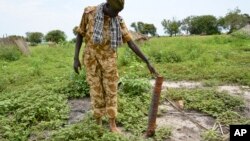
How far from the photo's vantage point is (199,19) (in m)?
63.4

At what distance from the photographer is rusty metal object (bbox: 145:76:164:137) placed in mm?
4477

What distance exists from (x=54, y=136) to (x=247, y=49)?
11498 millimetres

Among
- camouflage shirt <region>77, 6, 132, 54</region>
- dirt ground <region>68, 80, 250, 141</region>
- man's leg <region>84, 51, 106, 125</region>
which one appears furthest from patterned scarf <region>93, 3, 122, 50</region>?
dirt ground <region>68, 80, 250, 141</region>

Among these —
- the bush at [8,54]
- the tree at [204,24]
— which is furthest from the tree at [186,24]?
the bush at [8,54]

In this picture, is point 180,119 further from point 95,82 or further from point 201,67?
point 201,67

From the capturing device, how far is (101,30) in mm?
4477

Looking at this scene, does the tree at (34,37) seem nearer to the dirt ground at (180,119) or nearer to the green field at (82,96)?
the green field at (82,96)

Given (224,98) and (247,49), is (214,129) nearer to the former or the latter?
(224,98)

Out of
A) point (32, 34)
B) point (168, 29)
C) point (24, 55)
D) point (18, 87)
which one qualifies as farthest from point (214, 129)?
point (32, 34)

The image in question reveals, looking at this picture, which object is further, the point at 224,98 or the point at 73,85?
the point at 73,85

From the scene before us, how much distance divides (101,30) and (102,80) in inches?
27.4

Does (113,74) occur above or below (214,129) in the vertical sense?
above

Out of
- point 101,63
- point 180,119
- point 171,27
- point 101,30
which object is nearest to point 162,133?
point 180,119

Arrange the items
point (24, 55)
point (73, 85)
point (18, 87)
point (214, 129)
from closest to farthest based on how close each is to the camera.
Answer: point (214, 129), point (73, 85), point (18, 87), point (24, 55)
